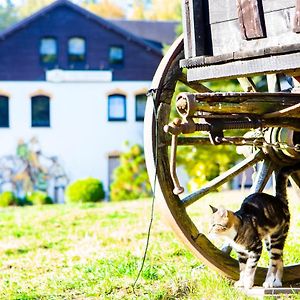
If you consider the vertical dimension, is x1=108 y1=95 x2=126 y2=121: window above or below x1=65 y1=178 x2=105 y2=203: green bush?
above

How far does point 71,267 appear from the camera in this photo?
740 cm

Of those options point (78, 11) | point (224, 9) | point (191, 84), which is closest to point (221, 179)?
point (191, 84)

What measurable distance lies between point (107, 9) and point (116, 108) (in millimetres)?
26587

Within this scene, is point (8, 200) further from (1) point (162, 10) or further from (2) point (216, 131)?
(1) point (162, 10)

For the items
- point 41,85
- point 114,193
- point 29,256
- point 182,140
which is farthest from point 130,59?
point 182,140

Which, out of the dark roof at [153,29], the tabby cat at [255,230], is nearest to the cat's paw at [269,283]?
the tabby cat at [255,230]

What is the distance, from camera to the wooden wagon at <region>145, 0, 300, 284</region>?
15.9 feet

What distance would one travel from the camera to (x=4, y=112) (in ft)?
104

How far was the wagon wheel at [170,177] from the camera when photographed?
5.62 metres

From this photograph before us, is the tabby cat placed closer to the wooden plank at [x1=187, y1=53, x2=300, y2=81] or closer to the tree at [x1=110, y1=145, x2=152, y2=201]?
the wooden plank at [x1=187, y1=53, x2=300, y2=81]

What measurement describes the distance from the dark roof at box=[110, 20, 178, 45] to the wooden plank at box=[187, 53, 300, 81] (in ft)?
107

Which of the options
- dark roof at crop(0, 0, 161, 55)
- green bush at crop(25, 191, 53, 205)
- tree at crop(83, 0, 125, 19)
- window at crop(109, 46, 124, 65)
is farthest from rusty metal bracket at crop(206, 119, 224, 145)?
tree at crop(83, 0, 125, 19)

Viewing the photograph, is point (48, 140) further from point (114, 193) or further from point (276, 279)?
point (276, 279)

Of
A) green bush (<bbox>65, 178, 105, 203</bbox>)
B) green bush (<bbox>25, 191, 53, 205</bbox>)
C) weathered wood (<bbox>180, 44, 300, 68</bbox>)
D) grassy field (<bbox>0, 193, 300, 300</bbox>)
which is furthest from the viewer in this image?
green bush (<bbox>65, 178, 105, 203</bbox>)
